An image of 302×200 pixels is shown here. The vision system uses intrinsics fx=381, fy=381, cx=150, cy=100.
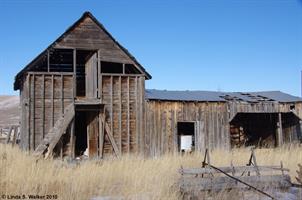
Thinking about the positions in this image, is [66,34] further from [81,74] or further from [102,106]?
[102,106]

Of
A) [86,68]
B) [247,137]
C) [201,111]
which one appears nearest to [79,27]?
[86,68]

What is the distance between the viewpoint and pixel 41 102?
60.6 ft

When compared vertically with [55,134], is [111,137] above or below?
below

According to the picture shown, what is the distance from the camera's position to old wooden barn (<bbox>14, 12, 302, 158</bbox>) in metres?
18.5

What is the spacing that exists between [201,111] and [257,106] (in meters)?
3.92

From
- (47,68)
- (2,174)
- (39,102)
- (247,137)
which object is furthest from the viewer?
(247,137)

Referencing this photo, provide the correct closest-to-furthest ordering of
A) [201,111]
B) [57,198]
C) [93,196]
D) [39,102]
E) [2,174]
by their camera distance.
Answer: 1. [57,198]
2. [93,196]
3. [2,174]
4. [39,102]
5. [201,111]

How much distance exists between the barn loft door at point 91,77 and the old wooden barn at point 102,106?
2.0 inches

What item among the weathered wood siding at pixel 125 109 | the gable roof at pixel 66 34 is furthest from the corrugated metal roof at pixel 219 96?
the gable roof at pixel 66 34

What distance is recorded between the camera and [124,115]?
65.5ft

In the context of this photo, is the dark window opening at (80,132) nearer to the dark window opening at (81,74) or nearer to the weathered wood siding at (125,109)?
the dark window opening at (81,74)

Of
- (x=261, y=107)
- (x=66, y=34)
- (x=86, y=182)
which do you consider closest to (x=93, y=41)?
(x=66, y=34)

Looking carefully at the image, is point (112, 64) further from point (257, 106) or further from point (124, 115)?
point (257, 106)

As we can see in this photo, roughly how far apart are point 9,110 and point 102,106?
5121 cm
